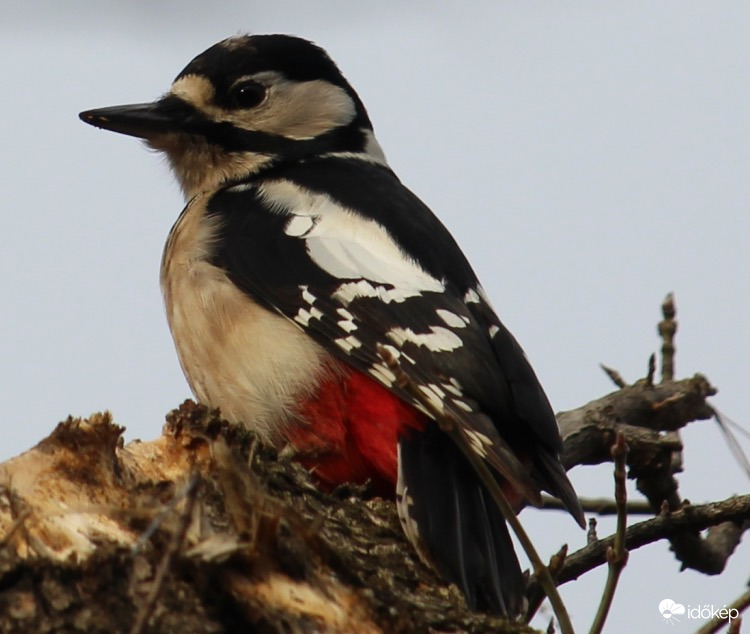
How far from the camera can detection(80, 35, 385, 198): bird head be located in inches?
185

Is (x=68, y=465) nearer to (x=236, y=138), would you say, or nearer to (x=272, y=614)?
(x=272, y=614)

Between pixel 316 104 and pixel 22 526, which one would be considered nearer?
pixel 22 526

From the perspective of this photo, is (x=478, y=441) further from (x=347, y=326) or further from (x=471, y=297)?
(x=471, y=297)

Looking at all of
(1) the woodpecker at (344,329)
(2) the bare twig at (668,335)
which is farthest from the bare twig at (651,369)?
(1) the woodpecker at (344,329)

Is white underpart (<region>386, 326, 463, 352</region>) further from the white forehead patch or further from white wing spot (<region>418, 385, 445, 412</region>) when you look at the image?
the white forehead patch

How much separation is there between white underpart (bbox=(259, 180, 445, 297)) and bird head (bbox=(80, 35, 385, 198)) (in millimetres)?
543

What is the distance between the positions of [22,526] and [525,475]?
134 centimetres

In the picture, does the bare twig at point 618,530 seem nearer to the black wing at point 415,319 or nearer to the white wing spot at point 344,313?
the black wing at point 415,319

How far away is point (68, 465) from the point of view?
279 centimetres

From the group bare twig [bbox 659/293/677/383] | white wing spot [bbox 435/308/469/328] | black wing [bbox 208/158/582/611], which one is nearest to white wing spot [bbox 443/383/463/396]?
black wing [bbox 208/158/582/611]

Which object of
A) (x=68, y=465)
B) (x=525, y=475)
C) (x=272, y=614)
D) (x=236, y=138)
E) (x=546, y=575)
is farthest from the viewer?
(x=236, y=138)

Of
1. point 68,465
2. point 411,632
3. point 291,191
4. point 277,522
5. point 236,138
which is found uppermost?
point 236,138

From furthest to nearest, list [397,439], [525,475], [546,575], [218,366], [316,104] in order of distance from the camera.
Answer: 1. [316,104]
2. [218,366]
3. [397,439]
4. [525,475]
5. [546,575]

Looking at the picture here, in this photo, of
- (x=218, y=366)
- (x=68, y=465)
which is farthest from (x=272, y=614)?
(x=218, y=366)
